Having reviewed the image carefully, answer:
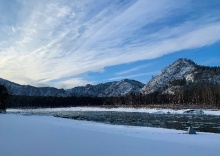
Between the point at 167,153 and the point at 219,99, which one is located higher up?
the point at 219,99

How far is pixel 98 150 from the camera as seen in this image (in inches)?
621

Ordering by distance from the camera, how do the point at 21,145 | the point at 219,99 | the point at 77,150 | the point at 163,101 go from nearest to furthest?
the point at 77,150
the point at 21,145
the point at 219,99
the point at 163,101

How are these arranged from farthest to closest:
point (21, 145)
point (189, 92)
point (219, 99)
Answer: point (189, 92) < point (219, 99) < point (21, 145)

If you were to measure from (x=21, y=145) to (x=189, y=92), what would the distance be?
16796 centimetres

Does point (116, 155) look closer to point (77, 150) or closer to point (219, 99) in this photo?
point (77, 150)

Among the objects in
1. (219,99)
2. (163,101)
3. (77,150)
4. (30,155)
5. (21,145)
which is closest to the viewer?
(30,155)

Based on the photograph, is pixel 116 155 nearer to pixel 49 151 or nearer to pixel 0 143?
pixel 49 151

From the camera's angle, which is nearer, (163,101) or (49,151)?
(49,151)

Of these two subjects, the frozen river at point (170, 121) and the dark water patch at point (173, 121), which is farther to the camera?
the frozen river at point (170, 121)

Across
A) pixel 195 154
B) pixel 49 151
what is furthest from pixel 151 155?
pixel 49 151

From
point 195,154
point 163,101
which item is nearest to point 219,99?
point 163,101

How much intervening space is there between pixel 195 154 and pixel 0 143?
11.7 m

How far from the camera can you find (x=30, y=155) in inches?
536

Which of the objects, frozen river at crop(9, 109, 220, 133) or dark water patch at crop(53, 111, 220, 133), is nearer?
dark water patch at crop(53, 111, 220, 133)
